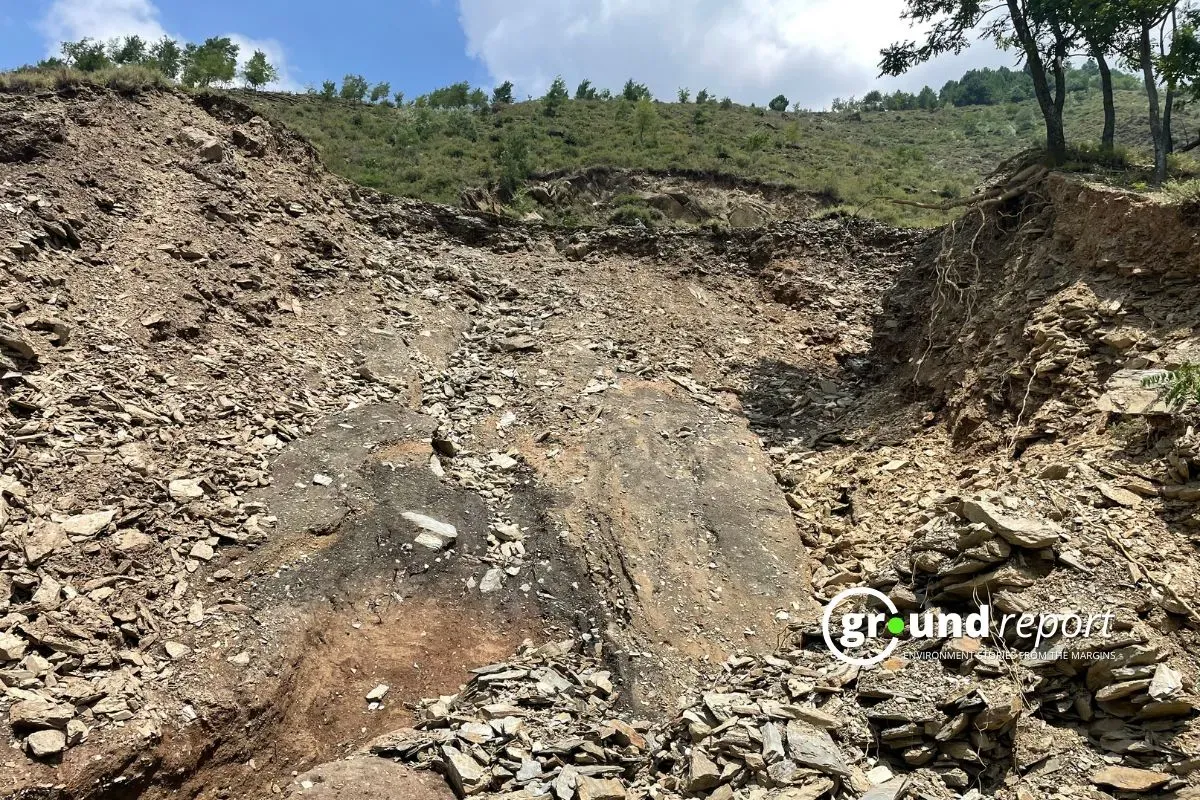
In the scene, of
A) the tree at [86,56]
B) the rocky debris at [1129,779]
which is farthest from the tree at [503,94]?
the rocky debris at [1129,779]

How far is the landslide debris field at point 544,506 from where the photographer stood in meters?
4.47

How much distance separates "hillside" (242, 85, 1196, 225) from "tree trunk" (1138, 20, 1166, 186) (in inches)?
335

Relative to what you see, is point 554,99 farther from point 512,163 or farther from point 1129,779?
point 1129,779

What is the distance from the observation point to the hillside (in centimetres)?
2255

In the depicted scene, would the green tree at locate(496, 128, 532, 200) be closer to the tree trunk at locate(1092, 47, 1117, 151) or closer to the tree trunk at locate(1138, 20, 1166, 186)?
the tree trunk at locate(1092, 47, 1117, 151)

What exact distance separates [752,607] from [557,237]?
10.1 meters

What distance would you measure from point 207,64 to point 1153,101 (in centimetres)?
2608

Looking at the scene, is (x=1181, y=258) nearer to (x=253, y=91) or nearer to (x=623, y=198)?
(x=623, y=198)

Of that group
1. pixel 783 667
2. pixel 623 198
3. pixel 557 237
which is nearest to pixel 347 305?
pixel 557 237

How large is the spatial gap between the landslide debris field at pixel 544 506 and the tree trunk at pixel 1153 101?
128 centimetres

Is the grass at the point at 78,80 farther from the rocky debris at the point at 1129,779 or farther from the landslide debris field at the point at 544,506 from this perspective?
the rocky debris at the point at 1129,779

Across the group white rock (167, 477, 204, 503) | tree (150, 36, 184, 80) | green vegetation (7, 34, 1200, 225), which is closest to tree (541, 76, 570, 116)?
green vegetation (7, 34, 1200, 225)

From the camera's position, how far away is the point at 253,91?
2980 cm

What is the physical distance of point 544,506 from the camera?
810 centimetres
